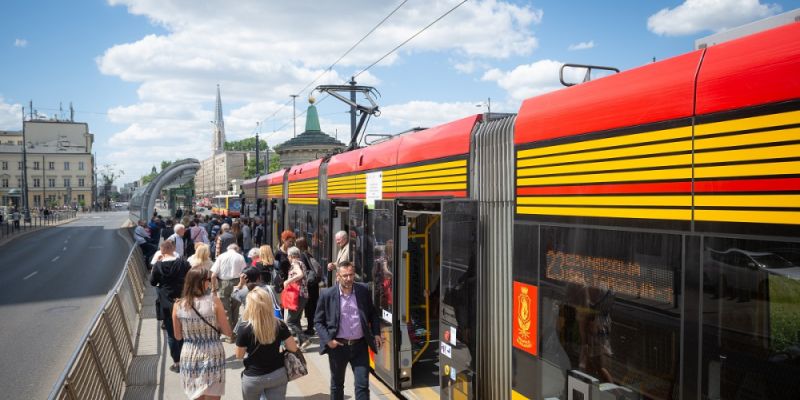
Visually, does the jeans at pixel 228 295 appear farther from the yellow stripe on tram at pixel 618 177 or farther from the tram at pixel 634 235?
the yellow stripe on tram at pixel 618 177

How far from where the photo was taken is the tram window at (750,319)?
8.16ft

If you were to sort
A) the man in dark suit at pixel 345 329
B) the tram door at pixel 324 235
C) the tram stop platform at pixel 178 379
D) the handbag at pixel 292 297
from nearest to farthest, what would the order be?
the man in dark suit at pixel 345 329 < the tram stop platform at pixel 178 379 < the handbag at pixel 292 297 < the tram door at pixel 324 235

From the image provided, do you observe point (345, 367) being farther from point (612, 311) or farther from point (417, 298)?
point (612, 311)

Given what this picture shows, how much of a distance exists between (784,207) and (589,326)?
1.40 meters

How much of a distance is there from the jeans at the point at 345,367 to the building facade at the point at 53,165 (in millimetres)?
102457

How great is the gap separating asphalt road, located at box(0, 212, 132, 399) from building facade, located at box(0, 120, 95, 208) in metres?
79.4

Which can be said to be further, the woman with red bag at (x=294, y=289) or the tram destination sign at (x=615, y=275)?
the woman with red bag at (x=294, y=289)

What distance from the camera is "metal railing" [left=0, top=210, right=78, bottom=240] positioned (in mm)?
39944

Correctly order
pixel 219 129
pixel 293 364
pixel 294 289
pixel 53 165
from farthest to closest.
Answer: pixel 219 129 < pixel 53 165 < pixel 294 289 < pixel 293 364

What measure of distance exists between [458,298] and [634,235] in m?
2.18

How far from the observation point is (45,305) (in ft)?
45.2

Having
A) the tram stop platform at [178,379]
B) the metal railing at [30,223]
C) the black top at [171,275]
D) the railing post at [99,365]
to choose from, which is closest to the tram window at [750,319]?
the tram stop platform at [178,379]

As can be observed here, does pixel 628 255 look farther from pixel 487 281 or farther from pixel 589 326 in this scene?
pixel 487 281

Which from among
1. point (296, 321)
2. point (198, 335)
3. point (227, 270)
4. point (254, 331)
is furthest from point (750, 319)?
point (227, 270)
